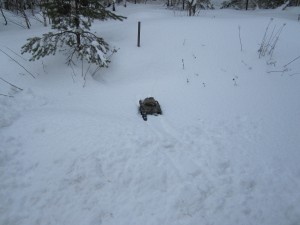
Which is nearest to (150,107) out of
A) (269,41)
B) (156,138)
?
(156,138)

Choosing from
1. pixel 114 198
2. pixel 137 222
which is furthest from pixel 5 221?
pixel 137 222

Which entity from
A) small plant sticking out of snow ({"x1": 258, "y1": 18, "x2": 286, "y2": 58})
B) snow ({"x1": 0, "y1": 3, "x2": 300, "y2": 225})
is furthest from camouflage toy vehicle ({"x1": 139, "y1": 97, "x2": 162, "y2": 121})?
small plant sticking out of snow ({"x1": 258, "y1": 18, "x2": 286, "y2": 58})

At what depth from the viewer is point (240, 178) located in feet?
13.3

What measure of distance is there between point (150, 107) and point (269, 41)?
5357mm

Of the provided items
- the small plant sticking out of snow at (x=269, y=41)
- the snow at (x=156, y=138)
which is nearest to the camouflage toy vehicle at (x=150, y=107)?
the snow at (x=156, y=138)

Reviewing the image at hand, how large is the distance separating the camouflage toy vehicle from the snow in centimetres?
17

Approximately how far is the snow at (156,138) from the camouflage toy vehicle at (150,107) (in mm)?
172

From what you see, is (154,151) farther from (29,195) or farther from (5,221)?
(5,221)

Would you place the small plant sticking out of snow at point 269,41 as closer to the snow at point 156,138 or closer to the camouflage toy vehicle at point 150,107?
the snow at point 156,138

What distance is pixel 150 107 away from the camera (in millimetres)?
5719

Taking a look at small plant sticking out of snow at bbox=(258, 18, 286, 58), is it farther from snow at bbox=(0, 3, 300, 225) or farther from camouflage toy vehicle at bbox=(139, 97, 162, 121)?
camouflage toy vehicle at bbox=(139, 97, 162, 121)

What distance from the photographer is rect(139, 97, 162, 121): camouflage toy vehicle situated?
18.6 ft

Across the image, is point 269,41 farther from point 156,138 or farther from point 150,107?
point 156,138

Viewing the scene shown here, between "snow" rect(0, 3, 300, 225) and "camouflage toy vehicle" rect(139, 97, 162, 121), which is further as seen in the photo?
"camouflage toy vehicle" rect(139, 97, 162, 121)
